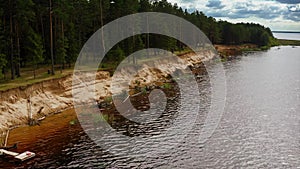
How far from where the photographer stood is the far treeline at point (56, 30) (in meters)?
45.3

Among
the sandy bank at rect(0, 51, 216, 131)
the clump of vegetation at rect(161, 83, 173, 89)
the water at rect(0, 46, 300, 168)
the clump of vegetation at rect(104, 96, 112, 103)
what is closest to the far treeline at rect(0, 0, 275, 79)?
the sandy bank at rect(0, 51, 216, 131)

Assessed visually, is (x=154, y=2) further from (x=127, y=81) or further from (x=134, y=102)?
(x=134, y=102)

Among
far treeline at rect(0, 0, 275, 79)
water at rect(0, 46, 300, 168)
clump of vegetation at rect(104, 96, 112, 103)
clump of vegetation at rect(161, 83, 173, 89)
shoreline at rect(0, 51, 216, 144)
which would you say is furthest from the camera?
clump of vegetation at rect(161, 83, 173, 89)

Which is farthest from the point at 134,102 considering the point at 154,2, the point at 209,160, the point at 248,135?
the point at 154,2

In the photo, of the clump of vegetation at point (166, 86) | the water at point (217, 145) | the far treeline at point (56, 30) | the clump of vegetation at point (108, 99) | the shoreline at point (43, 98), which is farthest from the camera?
the clump of vegetation at point (166, 86)

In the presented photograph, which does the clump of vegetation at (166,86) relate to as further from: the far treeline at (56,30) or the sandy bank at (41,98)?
the far treeline at (56,30)

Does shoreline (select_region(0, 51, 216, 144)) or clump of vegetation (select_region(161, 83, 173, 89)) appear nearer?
shoreline (select_region(0, 51, 216, 144))

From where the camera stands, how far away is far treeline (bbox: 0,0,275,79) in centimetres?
4534

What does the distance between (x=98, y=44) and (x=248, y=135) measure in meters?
40.3

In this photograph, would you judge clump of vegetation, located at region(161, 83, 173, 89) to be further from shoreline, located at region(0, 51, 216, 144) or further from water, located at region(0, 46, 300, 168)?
water, located at region(0, 46, 300, 168)

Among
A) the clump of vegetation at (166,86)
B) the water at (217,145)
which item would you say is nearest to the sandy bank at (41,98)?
the water at (217,145)

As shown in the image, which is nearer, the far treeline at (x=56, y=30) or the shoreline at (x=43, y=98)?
the shoreline at (x=43, y=98)

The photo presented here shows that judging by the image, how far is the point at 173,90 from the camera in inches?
2301

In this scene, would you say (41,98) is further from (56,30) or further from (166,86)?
(166,86)
